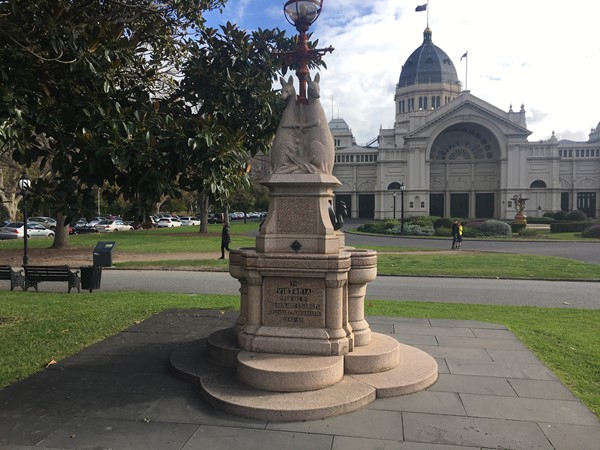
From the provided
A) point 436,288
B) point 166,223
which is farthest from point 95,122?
point 166,223

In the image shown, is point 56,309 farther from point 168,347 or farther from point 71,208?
point 71,208

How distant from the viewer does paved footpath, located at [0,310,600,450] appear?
4.07 metres

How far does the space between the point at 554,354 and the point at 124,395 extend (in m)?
5.75

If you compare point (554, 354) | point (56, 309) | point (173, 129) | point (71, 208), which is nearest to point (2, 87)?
point (71, 208)

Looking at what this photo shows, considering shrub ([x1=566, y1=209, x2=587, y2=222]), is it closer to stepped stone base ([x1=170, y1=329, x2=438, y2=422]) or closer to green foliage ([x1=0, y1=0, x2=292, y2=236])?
stepped stone base ([x1=170, y1=329, x2=438, y2=422])

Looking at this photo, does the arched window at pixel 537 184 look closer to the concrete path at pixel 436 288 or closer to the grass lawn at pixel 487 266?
the grass lawn at pixel 487 266

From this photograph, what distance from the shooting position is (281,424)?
4.43 meters

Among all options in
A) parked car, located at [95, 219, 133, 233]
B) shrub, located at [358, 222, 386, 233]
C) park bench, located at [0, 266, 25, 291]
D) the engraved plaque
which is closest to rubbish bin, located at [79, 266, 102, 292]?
park bench, located at [0, 266, 25, 291]

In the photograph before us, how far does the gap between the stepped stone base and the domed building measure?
2327 inches

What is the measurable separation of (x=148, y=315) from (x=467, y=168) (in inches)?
2661

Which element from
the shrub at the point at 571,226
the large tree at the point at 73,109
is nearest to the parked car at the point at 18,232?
the large tree at the point at 73,109

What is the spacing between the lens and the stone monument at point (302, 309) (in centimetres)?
507

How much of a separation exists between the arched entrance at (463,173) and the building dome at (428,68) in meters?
17.1

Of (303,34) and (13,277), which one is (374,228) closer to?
(13,277)
